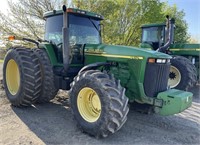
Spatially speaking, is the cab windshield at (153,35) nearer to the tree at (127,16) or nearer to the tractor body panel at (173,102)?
the tractor body panel at (173,102)

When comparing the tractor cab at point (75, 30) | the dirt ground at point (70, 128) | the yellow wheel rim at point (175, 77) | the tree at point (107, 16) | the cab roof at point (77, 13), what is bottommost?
the dirt ground at point (70, 128)

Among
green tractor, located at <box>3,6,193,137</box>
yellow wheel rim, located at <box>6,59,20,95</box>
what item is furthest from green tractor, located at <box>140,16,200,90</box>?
yellow wheel rim, located at <box>6,59,20,95</box>

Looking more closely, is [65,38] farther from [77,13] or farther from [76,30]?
[77,13]

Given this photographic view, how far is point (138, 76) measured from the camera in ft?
13.6

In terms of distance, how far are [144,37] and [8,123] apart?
7.09 m

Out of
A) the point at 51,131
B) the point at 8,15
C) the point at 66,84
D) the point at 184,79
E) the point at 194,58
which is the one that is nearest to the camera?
the point at 51,131

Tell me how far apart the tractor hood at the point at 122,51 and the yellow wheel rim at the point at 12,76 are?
2.09 meters

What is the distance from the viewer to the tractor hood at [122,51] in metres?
4.13

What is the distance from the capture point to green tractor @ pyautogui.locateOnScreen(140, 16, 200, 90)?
7316 millimetres

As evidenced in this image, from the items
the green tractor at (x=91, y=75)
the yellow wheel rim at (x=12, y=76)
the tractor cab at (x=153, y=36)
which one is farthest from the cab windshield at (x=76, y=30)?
the tractor cab at (x=153, y=36)

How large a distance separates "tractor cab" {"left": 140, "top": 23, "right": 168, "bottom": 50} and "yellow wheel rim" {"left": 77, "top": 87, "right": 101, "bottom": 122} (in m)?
5.87

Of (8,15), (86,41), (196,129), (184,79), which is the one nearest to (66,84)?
(86,41)

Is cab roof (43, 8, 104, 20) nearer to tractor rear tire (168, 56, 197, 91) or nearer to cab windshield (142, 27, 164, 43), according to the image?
tractor rear tire (168, 56, 197, 91)

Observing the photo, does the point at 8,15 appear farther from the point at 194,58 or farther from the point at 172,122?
the point at 172,122
